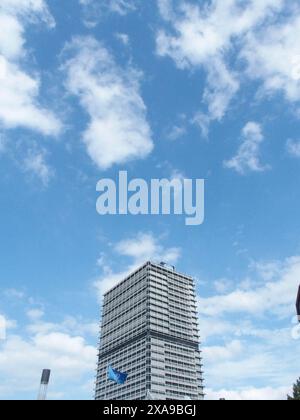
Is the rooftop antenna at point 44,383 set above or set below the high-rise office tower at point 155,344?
below

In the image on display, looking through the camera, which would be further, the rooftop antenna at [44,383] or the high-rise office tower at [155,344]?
the high-rise office tower at [155,344]

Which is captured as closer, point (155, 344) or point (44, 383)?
point (44, 383)

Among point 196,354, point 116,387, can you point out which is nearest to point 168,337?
point 196,354

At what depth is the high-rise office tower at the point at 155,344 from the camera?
160250 mm

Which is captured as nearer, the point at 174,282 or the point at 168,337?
the point at 168,337

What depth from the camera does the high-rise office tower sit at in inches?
6309

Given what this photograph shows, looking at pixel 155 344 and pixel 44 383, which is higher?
pixel 155 344

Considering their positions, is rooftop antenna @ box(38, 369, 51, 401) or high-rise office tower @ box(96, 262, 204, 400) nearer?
rooftop antenna @ box(38, 369, 51, 401)

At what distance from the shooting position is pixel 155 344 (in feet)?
554

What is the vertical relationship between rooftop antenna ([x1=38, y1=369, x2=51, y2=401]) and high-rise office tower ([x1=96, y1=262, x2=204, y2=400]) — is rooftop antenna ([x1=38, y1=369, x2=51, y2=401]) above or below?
below
